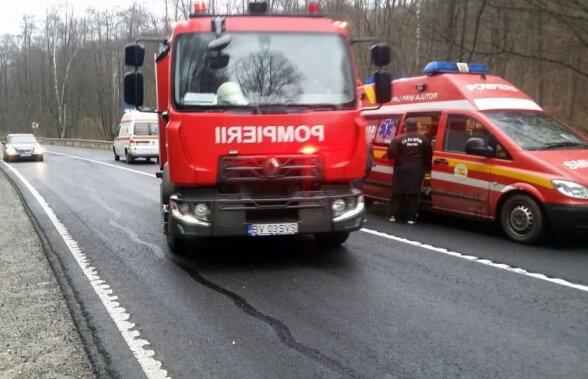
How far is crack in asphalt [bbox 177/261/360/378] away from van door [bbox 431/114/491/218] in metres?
4.37

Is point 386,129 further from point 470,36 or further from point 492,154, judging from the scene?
point 470,36

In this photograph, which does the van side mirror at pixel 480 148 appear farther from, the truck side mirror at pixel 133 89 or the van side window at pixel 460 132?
the truck side mirror at pixel 133 89

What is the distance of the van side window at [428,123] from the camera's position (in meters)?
9.32

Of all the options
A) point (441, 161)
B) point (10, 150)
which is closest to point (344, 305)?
point (441, 161)

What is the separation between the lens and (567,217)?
23.1 feet

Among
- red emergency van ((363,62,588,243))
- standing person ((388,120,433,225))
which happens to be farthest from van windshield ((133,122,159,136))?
standing person ((388,120,433,225))

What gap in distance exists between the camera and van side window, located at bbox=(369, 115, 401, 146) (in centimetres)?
1020

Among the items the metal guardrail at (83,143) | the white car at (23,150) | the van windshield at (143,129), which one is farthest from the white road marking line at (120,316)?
the metal guardrail at (83,143)

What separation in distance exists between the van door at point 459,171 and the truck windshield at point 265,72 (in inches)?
114

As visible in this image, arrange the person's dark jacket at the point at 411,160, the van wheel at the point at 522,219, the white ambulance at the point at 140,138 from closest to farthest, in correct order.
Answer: the van wheel at the point at 522,219
the person's dark jacket at the point at 411,160
the white ambulance at the point at 140,138

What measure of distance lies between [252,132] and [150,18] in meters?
49.1

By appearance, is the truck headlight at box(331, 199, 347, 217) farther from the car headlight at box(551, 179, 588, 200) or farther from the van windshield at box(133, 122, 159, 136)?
the van windshield at box(133, 122, 159, 136)

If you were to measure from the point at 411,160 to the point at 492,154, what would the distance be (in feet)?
4.54

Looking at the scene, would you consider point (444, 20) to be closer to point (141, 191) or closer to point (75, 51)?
point (141, 191)
